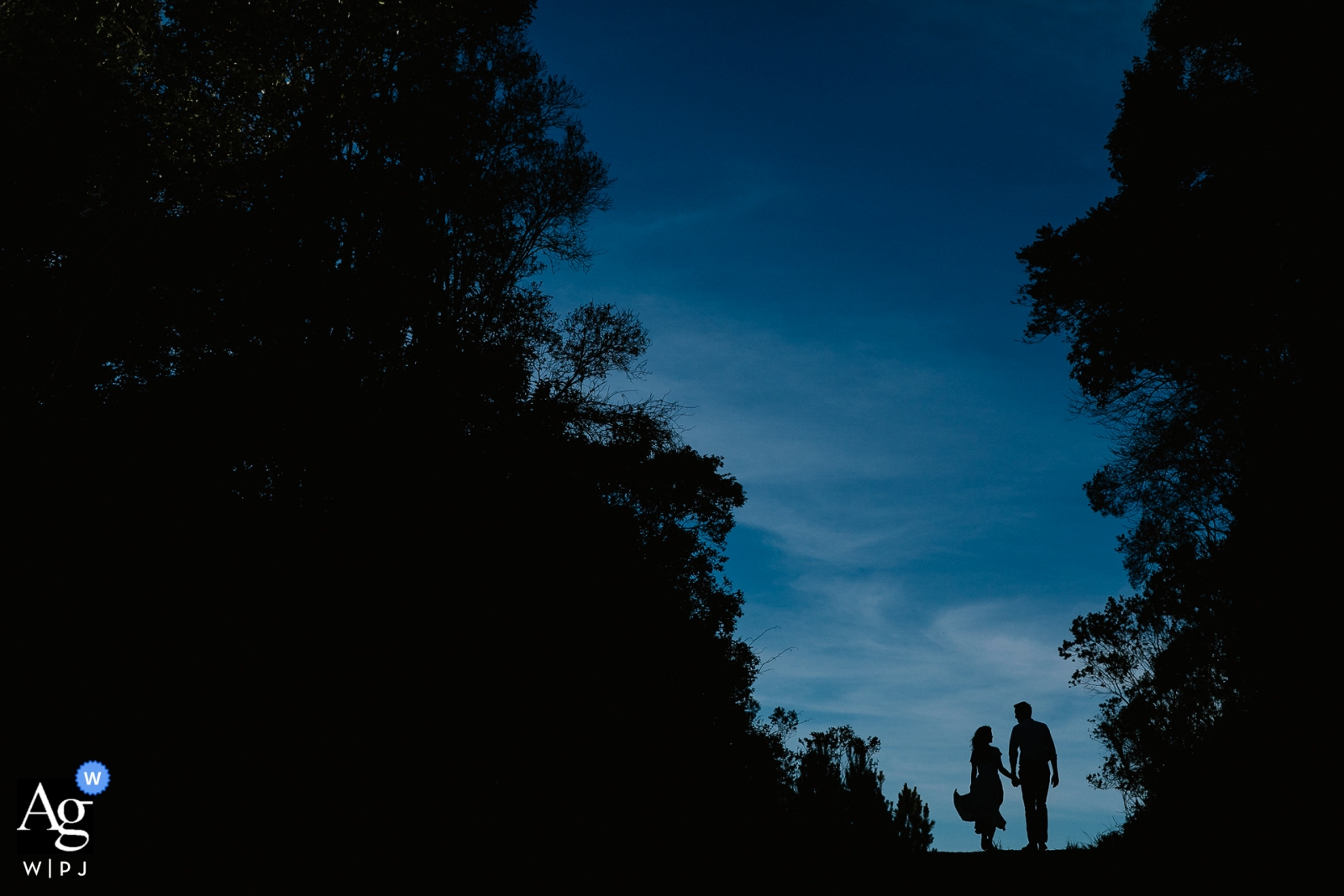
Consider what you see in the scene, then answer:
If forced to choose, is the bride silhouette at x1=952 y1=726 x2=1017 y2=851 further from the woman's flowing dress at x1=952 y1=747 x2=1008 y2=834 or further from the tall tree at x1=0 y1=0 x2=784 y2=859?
the tall tree at x1=0 y1=0 x2=784 y2=859

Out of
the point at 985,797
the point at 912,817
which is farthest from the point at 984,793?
the point at 912,817

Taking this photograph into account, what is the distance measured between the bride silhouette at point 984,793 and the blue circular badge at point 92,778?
33.6 ft

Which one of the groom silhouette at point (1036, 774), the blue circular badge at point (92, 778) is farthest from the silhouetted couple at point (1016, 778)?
the blue circular badge at point (92, 778)

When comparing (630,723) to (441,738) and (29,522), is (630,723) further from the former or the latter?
(29,522)

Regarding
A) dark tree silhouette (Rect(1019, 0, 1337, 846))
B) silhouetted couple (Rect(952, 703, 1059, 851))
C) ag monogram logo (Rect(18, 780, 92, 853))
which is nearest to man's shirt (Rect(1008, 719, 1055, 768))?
silhouetted couple (Rect(952, 703, 1059, 851))

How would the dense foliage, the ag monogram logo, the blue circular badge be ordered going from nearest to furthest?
the ag monogram logo
the blue circular badge
the dense foliage

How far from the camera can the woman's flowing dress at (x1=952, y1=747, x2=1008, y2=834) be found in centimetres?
1148

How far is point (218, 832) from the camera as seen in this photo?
8688 millimetres

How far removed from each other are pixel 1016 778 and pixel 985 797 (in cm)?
52

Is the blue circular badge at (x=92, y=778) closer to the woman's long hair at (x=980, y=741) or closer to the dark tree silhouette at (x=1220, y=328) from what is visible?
the woman's long hair at (x=980, y=741)

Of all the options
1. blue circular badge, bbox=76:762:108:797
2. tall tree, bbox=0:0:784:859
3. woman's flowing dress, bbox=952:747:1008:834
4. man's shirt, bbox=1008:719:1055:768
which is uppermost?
tall tree, bbox=0:0:784:859

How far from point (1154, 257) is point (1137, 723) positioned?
11.1m

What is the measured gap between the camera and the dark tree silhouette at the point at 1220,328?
41.8 feet

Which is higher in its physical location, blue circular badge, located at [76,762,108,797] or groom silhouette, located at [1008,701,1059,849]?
blue circular badge, located at [76,762,108,797]
